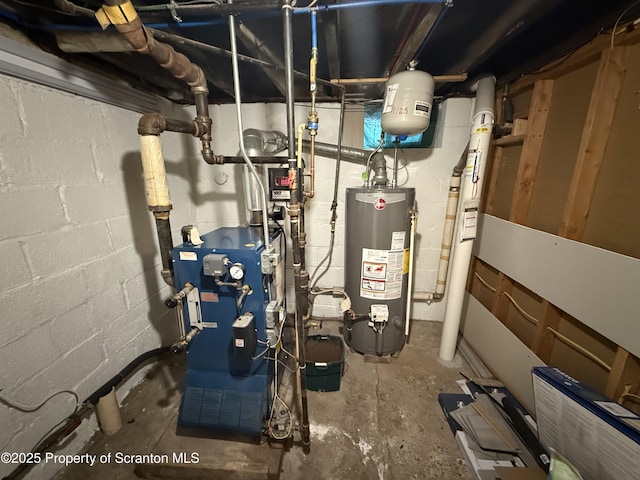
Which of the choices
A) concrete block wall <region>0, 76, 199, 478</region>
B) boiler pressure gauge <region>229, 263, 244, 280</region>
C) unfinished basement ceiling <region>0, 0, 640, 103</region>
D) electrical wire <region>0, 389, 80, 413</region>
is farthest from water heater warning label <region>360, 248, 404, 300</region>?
electrical wire <region>0, 389, 80, 413</region>

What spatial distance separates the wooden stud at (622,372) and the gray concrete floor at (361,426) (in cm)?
74

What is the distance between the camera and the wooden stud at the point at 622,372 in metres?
0.96

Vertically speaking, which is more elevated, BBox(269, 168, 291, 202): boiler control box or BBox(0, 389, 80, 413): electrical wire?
BBox(269, 168, 291, 202): boiler control box

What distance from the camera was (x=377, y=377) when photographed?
175 cm

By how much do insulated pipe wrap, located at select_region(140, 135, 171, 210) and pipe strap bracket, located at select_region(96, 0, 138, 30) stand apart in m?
0.41

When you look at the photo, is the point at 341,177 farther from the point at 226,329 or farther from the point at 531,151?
the point at 226,329

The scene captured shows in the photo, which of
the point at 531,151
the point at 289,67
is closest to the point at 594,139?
the point at 531,151

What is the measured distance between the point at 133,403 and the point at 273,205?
4.93 feet

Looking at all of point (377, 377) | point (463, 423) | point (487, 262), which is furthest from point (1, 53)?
point (487, 262)

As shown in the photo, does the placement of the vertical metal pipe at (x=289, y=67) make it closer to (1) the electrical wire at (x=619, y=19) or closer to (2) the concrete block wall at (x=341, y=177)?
(2) the concrete block wall at (x=341, y=177)

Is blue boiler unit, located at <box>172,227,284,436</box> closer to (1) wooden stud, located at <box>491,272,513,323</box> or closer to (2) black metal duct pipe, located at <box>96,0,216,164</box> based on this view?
(2) black metal duct pipe, located at <box>96,0,216,164</box>

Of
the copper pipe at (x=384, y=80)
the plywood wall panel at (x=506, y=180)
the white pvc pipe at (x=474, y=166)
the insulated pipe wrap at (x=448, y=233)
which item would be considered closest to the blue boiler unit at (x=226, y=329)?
the copper pipe at (x=384, y=80)

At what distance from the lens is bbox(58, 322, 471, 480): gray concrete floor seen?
120cm

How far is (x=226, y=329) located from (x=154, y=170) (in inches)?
33.5
